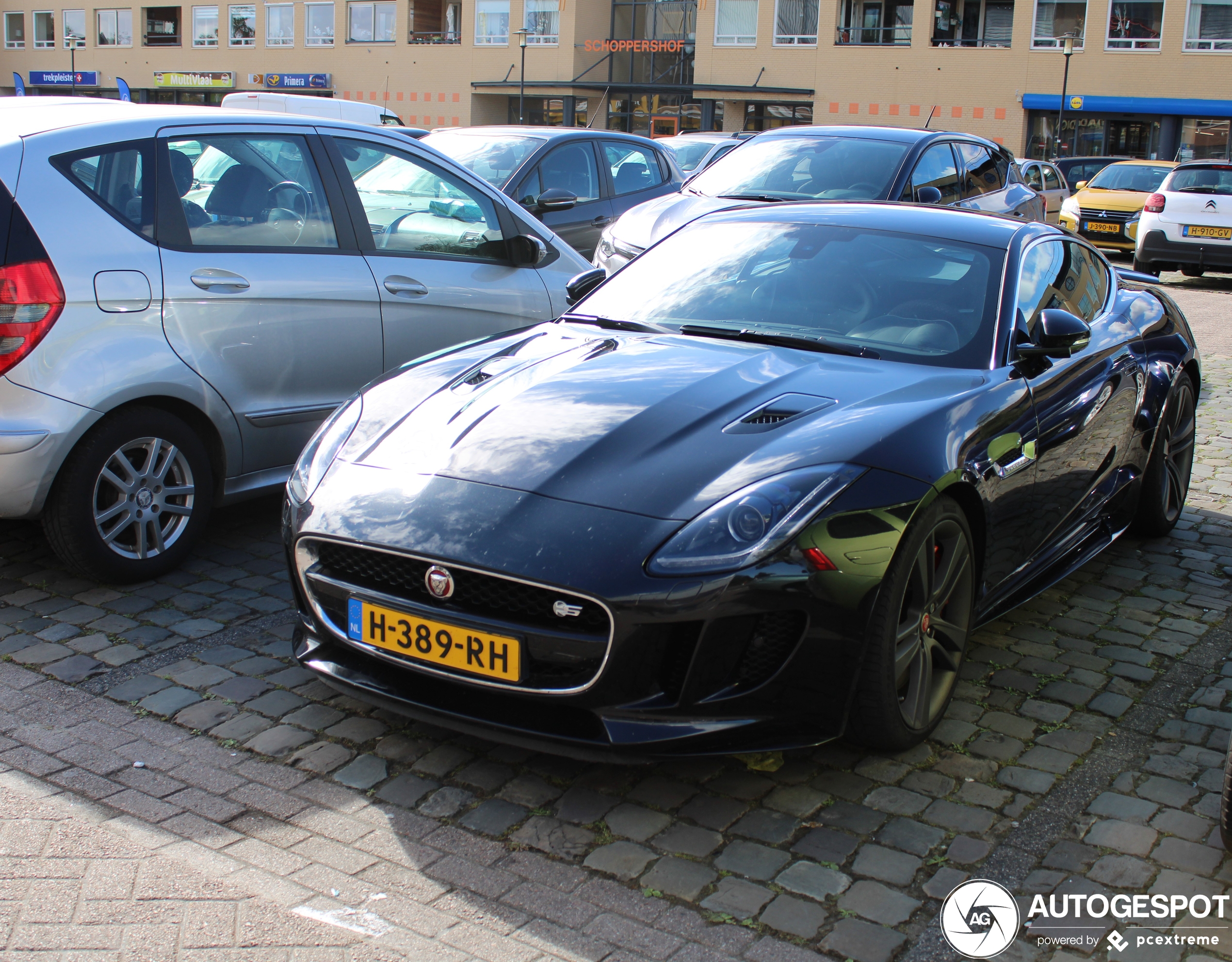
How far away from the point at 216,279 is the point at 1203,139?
41.2 m

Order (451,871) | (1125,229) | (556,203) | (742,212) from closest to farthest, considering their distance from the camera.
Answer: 1. (451,871)
2. (742,212)
3. (556,203)
4. (1125,229)

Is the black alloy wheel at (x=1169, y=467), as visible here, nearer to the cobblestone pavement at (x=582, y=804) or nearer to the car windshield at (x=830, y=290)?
the cobblestone pavement at (x=582, y=804)

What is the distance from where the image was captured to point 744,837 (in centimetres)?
300

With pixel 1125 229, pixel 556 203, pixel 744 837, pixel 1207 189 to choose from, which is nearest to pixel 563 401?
pixel 744 837

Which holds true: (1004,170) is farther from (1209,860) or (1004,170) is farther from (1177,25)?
(1177,25)

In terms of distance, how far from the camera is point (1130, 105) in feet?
129

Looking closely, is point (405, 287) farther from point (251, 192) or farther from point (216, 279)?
point (216, 279)

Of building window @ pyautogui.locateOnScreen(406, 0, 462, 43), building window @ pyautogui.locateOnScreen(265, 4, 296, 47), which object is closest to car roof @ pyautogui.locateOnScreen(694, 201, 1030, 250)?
building window @ pyautogui.locateOnScreen(406, 0, 462, 43)

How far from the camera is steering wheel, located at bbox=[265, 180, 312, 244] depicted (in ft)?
16.1

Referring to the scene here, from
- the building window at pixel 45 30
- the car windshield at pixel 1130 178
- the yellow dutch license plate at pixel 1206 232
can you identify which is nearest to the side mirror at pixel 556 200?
the yellow dutch license plate at pixel 1206 232

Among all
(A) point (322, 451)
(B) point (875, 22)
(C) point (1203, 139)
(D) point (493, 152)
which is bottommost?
(A) point (322, 451)

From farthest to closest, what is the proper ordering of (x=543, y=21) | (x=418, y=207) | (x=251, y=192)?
(x=543, y=21) → (x=418, y=207) → (x=251, y=192)

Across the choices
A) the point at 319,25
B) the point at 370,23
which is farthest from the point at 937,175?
the point at 319,25

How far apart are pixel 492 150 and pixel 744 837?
329 inches
